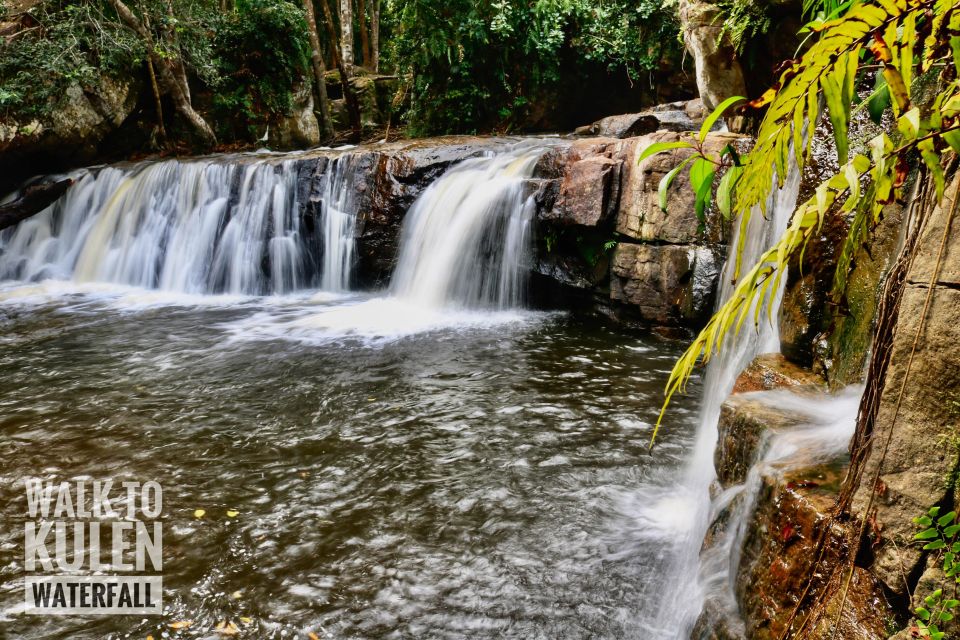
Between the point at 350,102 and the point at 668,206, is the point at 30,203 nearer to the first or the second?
the point at 350,102

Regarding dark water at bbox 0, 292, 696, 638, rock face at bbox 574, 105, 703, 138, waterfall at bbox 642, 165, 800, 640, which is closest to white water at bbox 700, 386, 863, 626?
waterfall at bbox 642, 165, 800, 640

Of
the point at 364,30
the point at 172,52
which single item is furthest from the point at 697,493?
the point at 364,30

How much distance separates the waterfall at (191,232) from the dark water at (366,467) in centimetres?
327

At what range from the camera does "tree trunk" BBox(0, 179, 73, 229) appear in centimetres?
1204

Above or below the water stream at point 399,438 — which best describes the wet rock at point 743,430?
above

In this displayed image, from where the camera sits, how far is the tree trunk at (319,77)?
16.2 m

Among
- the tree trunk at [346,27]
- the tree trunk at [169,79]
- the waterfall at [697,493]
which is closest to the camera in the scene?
the waterfall at [697,493]

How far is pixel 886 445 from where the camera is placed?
1678 millimetres

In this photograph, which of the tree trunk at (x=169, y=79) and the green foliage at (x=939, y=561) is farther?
the tree trunk at (x=169, y=79)

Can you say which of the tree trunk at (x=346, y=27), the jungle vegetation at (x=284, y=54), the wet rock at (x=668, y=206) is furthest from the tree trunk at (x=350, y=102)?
the wet rock at (x=668, y=206)

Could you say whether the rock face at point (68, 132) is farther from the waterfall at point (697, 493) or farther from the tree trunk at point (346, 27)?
the waterfall at point (697, 493)

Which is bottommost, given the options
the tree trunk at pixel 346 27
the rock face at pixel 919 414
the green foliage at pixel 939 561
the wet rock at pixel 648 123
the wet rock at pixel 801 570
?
the wet rock at pixel 801 570

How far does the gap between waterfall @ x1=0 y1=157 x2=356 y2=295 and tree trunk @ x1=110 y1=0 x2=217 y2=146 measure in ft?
10.5

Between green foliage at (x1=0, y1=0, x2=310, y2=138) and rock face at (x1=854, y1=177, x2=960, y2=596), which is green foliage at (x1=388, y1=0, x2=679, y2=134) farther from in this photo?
rock face at (x1=854, y1=177, x2=960, y2=596)
